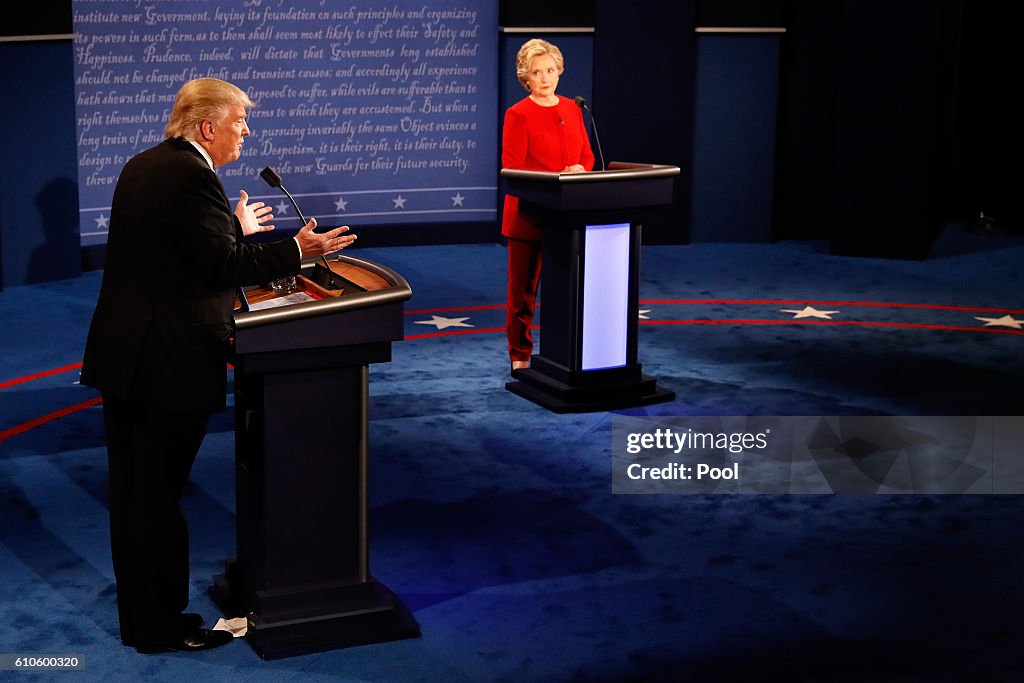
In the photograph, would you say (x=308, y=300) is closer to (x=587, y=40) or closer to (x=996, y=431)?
(x=996, y=431)

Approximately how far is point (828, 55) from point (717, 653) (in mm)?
7468

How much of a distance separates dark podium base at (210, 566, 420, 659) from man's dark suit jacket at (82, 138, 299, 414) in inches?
25.1

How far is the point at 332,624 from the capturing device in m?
3.92

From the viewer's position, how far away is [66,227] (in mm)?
8867

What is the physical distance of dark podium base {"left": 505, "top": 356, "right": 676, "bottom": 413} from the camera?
6.32 meters

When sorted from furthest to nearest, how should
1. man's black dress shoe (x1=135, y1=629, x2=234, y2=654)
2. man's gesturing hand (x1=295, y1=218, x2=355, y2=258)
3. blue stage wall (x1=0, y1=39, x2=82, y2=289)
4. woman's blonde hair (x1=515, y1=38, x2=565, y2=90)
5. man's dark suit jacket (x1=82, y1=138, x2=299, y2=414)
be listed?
blue stage wall (x1=0, y1=39, x2=82, y2=289), woman's blonde hair (x1=515, y1=38, x2=565, y2=90), man's black dress shoe (x1=135, y1=629, x2=234, y2=654), man's gesturing hand (x1=295, y1=218, x2=355, y2=258), man's dark suit jacket (x1=82, y1=138, x2=299, y2=414)

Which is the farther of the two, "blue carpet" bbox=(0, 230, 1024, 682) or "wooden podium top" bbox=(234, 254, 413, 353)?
"blue carpet" bbox=(0, 230, 1024, 682)

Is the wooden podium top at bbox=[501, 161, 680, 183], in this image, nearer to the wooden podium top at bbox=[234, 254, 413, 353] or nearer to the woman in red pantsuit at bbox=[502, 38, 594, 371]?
the woman in red pantsuit at bbox=[502, 38, 594, 371]

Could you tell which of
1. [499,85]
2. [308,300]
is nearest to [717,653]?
[308,300]
